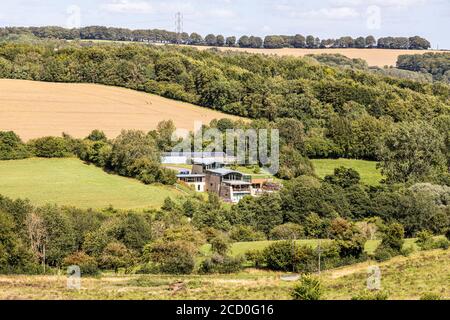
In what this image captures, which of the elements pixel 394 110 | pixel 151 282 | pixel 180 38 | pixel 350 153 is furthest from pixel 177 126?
pixel 180 38

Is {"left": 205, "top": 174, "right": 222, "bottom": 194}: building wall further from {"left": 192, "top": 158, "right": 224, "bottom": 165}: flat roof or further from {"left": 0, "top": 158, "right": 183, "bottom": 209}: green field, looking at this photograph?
{"left": 0, "top": 158, "right": 183, "bottom": 209}: green field

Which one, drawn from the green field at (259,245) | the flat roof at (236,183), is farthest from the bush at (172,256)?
the flat roof at (236,183)

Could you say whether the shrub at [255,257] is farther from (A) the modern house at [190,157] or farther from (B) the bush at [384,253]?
(A) the modern house at [190,157]

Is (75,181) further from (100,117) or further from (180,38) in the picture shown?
(180,38)

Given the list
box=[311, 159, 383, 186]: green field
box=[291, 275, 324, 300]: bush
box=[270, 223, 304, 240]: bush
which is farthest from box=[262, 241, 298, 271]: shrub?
box=[311, 159, 383, 186]: green field

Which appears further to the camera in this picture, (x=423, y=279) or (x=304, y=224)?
(x=304, y=224)

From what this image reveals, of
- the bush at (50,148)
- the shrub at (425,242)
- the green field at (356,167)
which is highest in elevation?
the bush at (50,148)

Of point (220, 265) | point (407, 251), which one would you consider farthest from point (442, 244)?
point (220, 265)
